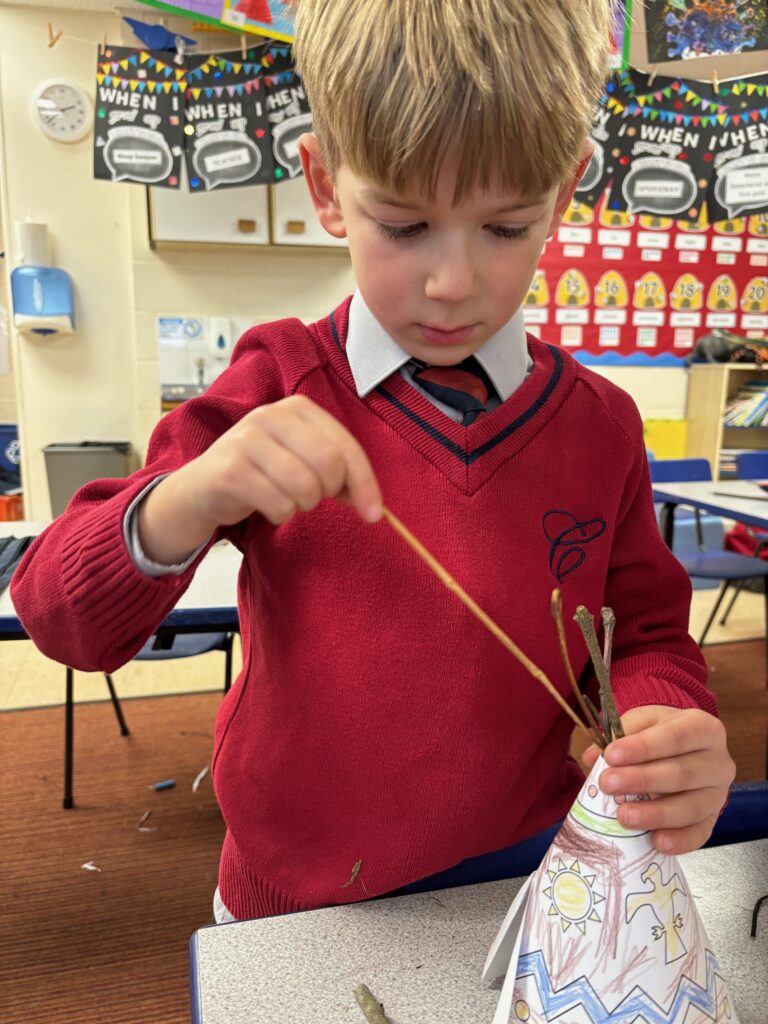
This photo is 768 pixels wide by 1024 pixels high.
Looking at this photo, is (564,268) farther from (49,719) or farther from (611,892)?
(611,892)

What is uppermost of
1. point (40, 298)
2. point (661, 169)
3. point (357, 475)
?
point (661, 169)

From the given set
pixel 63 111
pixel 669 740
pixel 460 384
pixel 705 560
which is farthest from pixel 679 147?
pixel 669 740

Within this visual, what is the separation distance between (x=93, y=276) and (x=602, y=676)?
11.7 ft

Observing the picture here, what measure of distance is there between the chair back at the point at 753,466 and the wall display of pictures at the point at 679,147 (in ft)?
3.33

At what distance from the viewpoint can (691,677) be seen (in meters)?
0.60

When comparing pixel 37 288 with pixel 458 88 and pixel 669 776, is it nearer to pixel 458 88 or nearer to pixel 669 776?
pixel 458 88

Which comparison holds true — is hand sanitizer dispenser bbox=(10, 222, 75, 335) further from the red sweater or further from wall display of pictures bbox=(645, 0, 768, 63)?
the red sweater

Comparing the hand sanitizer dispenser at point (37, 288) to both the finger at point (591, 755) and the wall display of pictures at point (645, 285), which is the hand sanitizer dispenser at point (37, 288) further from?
the finger at point (591, 755)

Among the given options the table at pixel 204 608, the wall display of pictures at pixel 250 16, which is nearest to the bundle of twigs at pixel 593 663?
the table at pixel 204 608

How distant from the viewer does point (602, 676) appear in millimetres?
400

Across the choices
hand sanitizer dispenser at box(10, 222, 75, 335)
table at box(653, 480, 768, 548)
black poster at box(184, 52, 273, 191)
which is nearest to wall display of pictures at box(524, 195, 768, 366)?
table at box(653, 480, 768, 548)

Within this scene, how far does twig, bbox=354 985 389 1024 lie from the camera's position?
47 centimetres

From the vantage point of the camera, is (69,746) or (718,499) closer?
(69,746)

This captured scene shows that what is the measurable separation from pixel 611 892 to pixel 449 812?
0.66 ft
